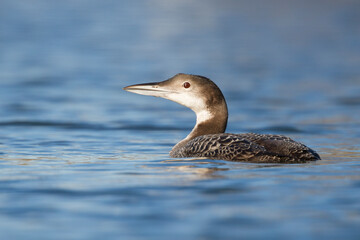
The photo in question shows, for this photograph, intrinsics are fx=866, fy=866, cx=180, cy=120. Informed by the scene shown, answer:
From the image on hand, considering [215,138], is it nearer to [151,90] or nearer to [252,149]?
[252,149]

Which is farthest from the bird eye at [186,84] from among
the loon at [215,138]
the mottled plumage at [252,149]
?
the mottled plumage at [252,149]

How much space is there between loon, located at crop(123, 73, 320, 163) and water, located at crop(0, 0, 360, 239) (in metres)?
0.11

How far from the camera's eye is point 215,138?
8211 millimetres

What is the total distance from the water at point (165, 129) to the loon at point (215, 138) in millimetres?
110

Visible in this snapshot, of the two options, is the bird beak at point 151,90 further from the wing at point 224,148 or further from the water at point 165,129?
the wing at point 224,148

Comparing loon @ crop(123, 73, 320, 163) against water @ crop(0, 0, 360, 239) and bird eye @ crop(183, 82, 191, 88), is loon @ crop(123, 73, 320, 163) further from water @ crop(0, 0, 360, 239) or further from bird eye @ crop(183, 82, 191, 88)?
water @ crop(0, 0, 360, 239)

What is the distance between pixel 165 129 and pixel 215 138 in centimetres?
358

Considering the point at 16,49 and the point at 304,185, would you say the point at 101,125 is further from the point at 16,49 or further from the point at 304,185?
the point at 16,49

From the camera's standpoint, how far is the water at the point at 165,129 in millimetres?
6000

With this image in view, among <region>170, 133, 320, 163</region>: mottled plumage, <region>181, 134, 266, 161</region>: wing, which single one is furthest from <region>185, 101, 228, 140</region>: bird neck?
<region>170, 133, 320, 163</region>: mottled plumage

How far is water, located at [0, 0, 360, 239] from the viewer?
6.00 meters

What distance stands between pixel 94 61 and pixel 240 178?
1414 centimetres

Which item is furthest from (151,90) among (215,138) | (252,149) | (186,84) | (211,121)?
(252,149)

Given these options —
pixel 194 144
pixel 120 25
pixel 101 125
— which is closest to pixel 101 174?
pixel 194 144
